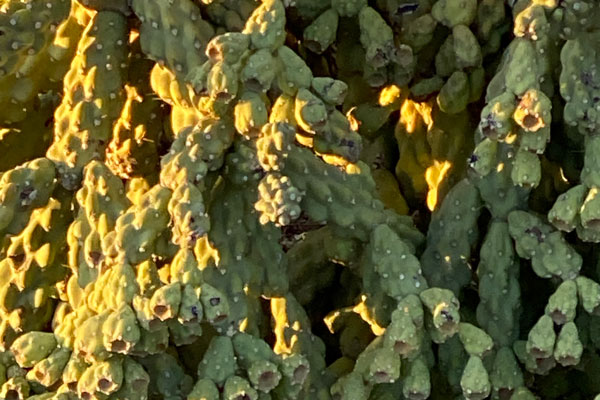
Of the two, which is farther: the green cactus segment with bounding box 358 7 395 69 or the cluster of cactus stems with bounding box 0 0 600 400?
the green cactus segment with bounding box 358 7 395 69

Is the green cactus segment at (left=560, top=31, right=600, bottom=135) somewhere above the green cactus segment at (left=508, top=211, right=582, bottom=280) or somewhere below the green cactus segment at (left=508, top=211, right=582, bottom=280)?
above

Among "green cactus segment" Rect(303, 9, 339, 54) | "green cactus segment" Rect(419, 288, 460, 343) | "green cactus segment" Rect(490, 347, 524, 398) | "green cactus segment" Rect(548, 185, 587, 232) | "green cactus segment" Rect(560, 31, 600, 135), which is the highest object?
"green cactus segment" Rect(303, 9, 339, 54)

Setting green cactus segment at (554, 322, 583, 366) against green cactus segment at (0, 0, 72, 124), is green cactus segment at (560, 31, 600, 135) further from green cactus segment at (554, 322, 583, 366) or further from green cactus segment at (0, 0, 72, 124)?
green cactus segment at (0, 0, 72, 124)

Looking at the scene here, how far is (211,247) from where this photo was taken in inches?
44.3

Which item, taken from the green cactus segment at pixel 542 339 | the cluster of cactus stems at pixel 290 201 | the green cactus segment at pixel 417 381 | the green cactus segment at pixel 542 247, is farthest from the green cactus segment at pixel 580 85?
the green cactus segment at pixel 417 381

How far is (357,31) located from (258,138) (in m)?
0.35

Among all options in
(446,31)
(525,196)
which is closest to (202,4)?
(446,31)

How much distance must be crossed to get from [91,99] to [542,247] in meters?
0.58

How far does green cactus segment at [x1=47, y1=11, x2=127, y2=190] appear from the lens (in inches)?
46.5

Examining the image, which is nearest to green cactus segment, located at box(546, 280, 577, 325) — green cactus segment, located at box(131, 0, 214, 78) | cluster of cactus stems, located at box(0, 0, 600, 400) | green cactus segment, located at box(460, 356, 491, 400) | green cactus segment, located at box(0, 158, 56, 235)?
cluster of cactus stems, located at box(0, 0, 600, 400)

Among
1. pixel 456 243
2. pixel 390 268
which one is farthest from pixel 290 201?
pixel 456 243

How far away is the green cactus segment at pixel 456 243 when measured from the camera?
1.22 metres

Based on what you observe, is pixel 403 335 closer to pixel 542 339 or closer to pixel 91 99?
pixel 542 339

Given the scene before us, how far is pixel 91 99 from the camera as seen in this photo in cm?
118
